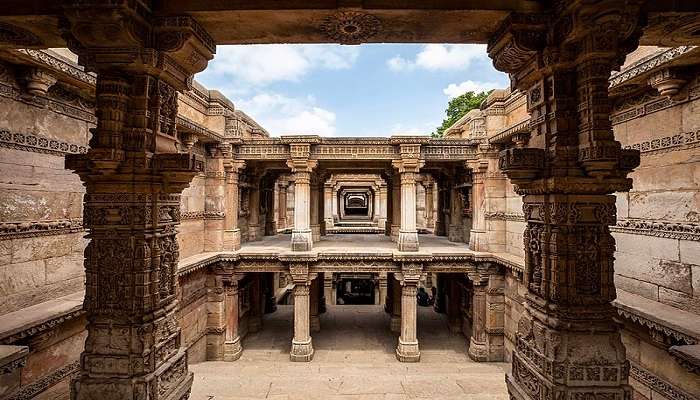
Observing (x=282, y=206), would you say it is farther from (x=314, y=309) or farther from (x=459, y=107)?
(x=459, y=107)

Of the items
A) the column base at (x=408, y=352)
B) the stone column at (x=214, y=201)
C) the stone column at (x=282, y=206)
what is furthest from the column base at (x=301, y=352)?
the stone column at (x=282, y=206)

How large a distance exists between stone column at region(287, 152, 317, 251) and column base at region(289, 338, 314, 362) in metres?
2.65

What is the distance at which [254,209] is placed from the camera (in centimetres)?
1241

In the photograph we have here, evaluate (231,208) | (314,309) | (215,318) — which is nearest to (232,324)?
(215,318)

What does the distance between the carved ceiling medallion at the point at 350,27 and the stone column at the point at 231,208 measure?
24.2 ft

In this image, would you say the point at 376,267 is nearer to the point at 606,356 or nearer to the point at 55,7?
the point at 606,356

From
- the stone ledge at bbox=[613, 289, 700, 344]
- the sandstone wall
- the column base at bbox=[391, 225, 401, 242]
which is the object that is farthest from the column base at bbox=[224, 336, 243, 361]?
the sandstone wall

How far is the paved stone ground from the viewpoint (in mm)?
6773

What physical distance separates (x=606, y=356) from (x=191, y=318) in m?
8.71

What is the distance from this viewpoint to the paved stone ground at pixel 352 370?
22.2 ft

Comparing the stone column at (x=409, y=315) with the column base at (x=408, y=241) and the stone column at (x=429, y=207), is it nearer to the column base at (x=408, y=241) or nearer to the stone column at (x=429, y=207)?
the column base at (x=408, y=241)

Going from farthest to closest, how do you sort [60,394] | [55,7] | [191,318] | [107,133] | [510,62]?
[191,318], [60,394], [510,62], [107,133], [55,7]

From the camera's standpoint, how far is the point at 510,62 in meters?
2.90

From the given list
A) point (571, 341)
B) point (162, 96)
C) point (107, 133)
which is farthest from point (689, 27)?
point (107, 133)
